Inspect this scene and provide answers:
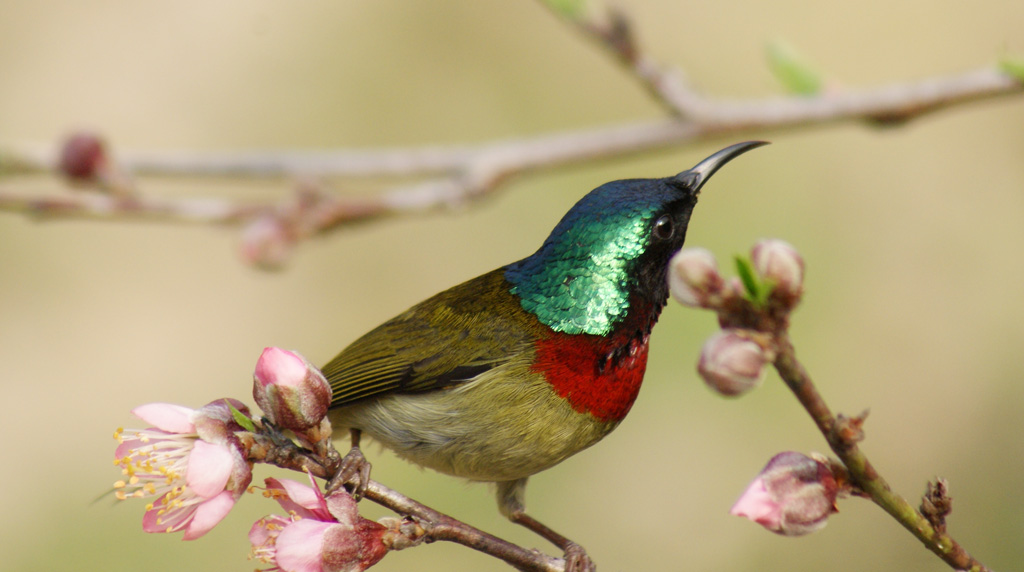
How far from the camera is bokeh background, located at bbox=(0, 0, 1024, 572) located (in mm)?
5926

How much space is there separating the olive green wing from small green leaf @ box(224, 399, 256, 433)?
3.33 feet

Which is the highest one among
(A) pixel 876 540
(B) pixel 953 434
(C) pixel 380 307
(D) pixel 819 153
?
(D) pixel 819 153

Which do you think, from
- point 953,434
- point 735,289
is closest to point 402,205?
→ point 735,289

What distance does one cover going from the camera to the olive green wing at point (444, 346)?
2.89 m

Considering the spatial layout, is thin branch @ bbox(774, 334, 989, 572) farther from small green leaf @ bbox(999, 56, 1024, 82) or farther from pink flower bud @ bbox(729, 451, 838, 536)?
small green leaf @ bbox(999, 56, 1024, 82)

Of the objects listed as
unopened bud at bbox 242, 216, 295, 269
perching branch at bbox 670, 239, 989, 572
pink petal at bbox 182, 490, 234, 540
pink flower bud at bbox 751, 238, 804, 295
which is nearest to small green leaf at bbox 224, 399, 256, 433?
pink petal at bbox 182, 490, 234, 540

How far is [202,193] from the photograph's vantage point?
6973 mm

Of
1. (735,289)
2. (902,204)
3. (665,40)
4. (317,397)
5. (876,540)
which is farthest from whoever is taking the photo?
(665,40)

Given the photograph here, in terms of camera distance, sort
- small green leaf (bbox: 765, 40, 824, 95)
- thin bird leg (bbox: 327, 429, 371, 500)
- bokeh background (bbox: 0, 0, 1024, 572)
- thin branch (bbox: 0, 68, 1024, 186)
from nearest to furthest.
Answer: thin bird leg (bbox: 327, 429, 371, 500)
thin branch (bbox: 0, 68, 1024, 186)
small green leaf (bbox: 765, 40, 824, 95)
bokeh background (bbox: 0, 0, 1024, 572)

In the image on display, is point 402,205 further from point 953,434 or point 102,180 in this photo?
point 953,434

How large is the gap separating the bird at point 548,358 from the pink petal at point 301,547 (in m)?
0.87

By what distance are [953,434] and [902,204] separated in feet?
5.60

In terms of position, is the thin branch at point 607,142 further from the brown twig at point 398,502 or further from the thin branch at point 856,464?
the thin branch at point 856,464

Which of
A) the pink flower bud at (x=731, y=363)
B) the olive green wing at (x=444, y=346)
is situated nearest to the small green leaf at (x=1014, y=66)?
the pink flower bud at (x=731, y=363)
